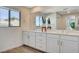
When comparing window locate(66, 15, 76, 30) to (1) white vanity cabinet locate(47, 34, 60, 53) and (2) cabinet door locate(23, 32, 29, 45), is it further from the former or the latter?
(2) cabinet door locate(23, 32, 29, 45)

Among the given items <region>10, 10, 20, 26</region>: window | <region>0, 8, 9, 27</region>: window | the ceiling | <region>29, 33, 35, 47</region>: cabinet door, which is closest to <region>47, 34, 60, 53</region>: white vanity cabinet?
<region>29, 33, 35, 47</region>: cabinet door

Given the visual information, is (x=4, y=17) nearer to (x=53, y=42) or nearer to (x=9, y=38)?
(x=9, y=38)

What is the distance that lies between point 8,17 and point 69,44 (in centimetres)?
94

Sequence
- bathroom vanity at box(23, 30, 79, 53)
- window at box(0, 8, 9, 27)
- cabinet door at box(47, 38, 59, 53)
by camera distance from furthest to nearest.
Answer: cabinet door at box(47, 38, 59, 53), bathroom vanity at box(23, 30, 79, 53), window at box(0, 8, 9, 27)

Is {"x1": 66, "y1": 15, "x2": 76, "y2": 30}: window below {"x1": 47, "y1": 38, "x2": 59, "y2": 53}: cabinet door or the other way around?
the other way around

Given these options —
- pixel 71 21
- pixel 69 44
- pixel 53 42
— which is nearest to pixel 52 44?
pixel 53 42

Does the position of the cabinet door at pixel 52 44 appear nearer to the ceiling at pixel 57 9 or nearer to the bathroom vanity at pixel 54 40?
the bathroom vanity at pixel 54 40

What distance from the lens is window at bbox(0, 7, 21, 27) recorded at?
3.12 ft

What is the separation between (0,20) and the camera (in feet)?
3.10

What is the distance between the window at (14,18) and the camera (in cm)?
99

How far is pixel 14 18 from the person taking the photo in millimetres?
1029
